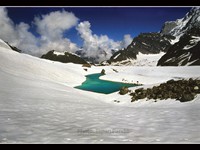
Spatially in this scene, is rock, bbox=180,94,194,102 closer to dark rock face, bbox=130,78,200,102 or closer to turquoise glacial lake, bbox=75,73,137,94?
dark rock face, bbox=130,78,200,102

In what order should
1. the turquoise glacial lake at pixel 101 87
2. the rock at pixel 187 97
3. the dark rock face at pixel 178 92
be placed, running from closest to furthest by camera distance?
1. the rock at pixel 187 97
2. the dark rock face at pixel 178 92
3. the turquoise glacial lake at pixel 101 87

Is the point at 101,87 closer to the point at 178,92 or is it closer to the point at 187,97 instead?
the point at 178,92

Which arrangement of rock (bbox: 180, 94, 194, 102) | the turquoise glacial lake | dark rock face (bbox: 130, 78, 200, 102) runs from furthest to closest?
1. the turquoise glacial lake
2. dark rock face (bbox: 130, 78, 200, 102)
3. rock (bbox: 180, 94, 194, 102)

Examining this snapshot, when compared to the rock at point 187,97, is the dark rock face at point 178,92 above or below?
above

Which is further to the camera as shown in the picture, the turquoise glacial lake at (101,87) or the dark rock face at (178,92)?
the turquoise glacial lake at (101,87)

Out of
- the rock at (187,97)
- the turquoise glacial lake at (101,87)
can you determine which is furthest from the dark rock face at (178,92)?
the turquoise glacial lake at (101,87)

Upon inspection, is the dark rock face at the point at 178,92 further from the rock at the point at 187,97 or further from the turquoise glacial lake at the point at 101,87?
the turquoise glacial lake at the point at 101,87

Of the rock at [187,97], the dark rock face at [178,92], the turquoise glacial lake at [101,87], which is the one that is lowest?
the rock at [187,97]

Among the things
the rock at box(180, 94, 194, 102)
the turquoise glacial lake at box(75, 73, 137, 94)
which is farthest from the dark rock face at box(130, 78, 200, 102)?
the turquoise glacial lake at box(75, 73, 137, 94)

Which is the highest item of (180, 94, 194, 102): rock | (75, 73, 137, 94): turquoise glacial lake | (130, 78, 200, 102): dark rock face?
(75, 73, 137, 94): turquoise glacial lake

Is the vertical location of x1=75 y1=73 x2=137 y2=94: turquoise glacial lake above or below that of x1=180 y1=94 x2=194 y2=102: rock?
above
